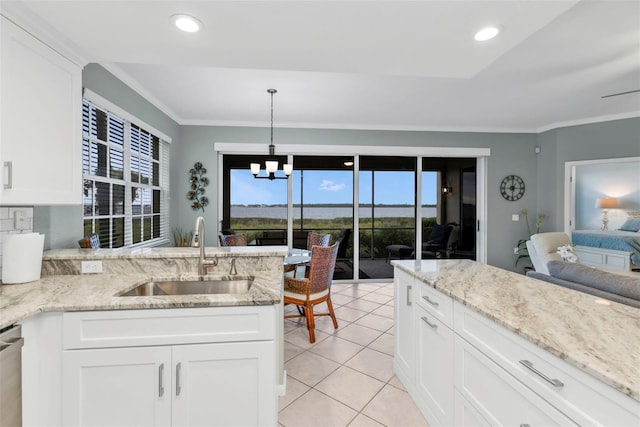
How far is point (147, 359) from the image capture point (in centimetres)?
136

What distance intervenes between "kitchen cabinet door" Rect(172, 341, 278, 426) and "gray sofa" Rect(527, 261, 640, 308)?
1.88 m

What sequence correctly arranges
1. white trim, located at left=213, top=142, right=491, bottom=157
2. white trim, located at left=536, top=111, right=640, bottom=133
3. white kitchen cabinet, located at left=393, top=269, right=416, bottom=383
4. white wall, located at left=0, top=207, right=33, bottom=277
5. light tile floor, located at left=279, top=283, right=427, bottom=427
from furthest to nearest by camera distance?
white trim, located at left=213, top=142, right=491, bottom=157
white trim, located at left=536, top=111, right=640, bottom=133
white kitchen cabinet, located at left=393, top=269, right=416, bottom=383
light tile floor, located at left=279, top=283, right=427, bottom=427
white wall, located at left=0, top=207, right=33, bottom=277

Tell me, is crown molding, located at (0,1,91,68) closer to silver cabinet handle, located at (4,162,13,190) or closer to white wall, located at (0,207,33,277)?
silver cabinet handle, located at (4,162,13,190)

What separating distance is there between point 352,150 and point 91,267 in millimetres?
3840

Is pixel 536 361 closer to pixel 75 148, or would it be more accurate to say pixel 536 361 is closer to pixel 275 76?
pixel 75 148

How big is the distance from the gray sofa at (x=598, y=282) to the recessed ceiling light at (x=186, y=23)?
2.73 metres

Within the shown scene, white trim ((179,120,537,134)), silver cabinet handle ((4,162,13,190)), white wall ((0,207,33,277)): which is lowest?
white wall ((0,207,33,277))

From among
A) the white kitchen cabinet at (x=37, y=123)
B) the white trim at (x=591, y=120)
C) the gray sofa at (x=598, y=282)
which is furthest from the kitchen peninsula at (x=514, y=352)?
the white trim at (x=591, y=120)

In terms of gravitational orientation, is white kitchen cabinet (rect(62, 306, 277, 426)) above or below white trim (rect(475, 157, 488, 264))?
below

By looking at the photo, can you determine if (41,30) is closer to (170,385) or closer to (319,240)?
(170,385)

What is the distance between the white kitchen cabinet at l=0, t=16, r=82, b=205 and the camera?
1.45 m

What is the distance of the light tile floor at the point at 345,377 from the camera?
1.83 meters

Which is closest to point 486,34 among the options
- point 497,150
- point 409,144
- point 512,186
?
point 409,144

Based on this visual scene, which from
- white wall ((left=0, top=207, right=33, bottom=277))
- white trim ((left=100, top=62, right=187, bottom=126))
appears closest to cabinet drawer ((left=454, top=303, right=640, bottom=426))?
white wall ((left=0, top=207, right=33, bottom=277))
